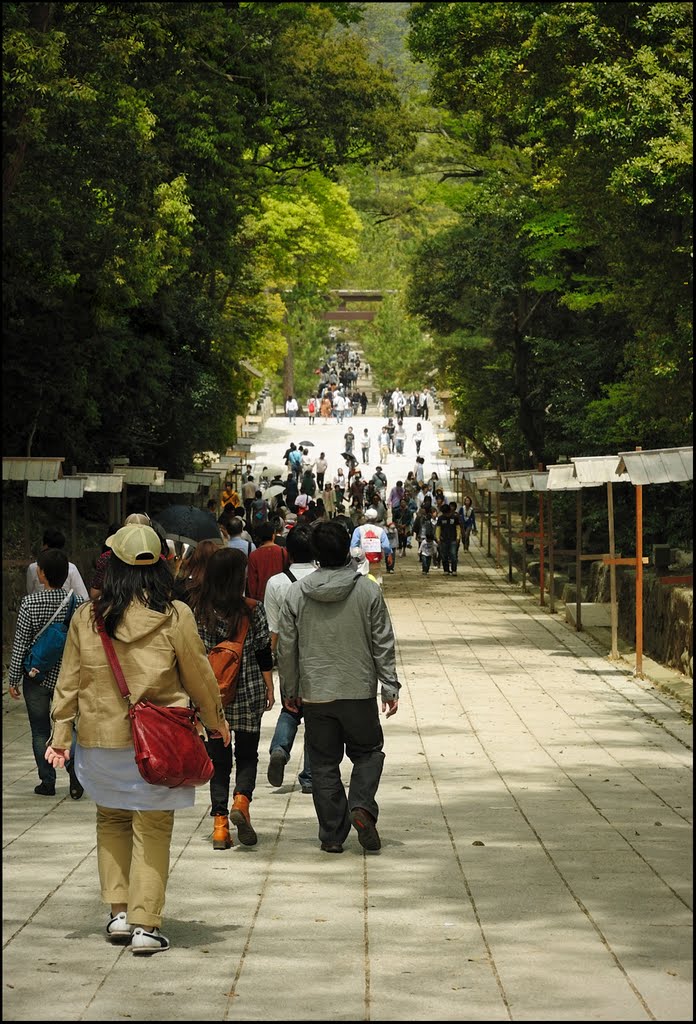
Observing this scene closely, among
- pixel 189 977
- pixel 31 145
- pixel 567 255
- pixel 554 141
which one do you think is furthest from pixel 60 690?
pixel 567 255

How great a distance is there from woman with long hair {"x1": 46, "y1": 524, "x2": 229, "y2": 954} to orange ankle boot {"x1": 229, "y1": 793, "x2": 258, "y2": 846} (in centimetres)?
205

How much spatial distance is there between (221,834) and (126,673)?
2.43 meters

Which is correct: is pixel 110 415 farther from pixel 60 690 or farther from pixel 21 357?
pixel 60 690

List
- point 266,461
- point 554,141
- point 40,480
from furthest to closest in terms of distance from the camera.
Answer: point 266,461 → point 554,141 → point 40,480

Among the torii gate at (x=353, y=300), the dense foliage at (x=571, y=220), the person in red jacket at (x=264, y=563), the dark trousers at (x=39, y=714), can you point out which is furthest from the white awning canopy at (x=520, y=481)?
the torii gate at (x=353, y=300)

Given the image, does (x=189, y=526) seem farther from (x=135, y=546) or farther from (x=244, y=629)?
(x=135, y=546)

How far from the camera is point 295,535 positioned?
10336mm

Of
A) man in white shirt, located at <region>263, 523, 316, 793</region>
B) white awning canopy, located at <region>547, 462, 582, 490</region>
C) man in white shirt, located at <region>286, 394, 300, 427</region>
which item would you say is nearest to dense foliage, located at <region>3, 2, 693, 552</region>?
white awning canopy, located at <region>547, 462, 582, 490</region>

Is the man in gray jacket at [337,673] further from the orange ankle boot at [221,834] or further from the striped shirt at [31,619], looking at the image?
the striped shirt at [31,619]

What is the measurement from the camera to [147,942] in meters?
6.05

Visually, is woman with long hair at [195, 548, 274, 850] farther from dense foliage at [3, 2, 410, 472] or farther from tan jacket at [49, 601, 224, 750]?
dense foliage at [3, 2, 410, 472]

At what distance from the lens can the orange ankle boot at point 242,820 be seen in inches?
328

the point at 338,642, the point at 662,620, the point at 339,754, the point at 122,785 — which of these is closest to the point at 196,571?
the point at 338,642

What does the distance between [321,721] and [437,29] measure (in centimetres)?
1718
